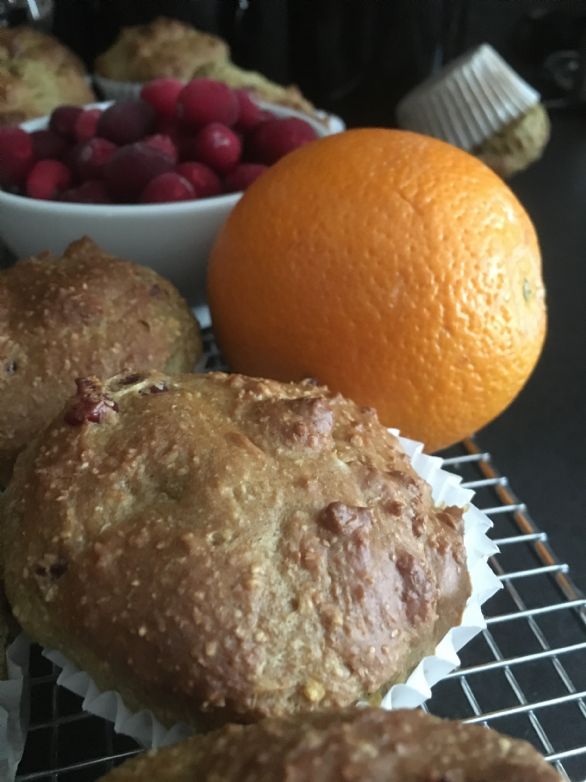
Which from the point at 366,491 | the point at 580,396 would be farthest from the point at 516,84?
the point at 366,491

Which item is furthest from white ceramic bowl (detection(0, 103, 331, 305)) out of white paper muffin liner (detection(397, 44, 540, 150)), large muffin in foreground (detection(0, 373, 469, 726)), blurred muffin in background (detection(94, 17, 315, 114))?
white paper muffin liner (detection(397, 44, 540, 150))

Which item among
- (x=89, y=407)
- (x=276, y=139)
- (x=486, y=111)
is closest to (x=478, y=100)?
(x=486, y=111)

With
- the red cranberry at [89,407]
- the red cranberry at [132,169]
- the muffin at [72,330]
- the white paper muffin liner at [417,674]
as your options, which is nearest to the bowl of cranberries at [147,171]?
the red cranberry at [132,169]

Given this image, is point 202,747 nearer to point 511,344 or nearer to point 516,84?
point 511,344

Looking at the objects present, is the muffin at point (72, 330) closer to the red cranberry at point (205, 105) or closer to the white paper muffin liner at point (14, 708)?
the white paper muffin liner at point (14, 708)

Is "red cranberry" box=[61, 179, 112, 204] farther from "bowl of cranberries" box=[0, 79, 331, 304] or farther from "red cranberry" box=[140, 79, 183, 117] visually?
"red cranberry" box=[140, 79, 183, 117]

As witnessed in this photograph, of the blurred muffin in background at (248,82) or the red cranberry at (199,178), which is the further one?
the blurred muffin in background at (248,82)

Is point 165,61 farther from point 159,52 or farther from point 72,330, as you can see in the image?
point 72,330

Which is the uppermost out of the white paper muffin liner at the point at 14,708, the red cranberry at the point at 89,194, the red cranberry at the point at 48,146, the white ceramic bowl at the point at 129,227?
the red cranberry at the point at 48,146
